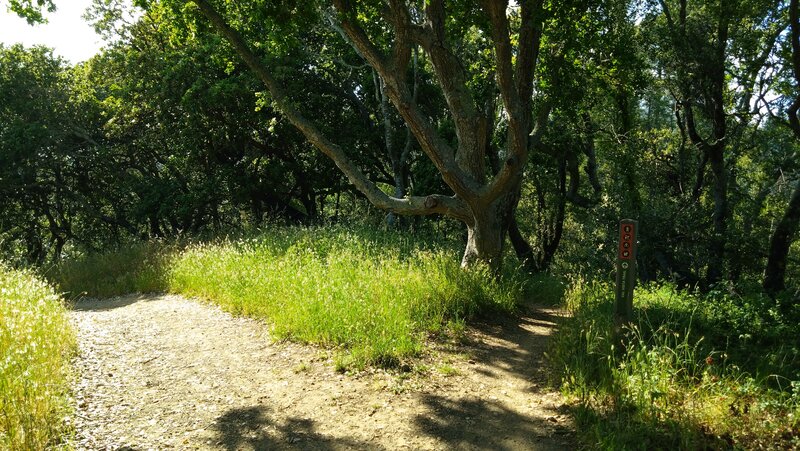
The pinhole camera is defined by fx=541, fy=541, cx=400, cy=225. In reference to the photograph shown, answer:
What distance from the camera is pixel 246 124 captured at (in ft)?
58.0

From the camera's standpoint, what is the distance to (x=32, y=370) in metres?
4.64

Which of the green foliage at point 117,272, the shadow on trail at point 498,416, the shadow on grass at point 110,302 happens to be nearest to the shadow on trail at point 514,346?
the shadow on trail at point 498,416

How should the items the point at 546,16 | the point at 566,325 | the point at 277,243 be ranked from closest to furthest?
the point at 566,325 → the point at 546,16 → the point at 277,243

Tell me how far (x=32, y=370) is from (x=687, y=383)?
17.9 ft

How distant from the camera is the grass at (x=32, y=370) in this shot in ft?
12.4

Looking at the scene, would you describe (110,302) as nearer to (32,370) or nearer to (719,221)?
(32,370)

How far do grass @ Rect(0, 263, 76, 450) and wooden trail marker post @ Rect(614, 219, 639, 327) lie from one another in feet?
16.2

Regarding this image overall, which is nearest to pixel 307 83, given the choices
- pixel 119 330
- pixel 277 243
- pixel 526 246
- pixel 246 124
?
pixel 246 124

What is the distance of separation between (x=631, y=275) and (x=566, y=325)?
1.37m

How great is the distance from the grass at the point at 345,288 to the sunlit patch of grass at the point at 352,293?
0.05 feet

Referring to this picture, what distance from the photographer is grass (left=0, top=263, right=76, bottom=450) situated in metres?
3.79

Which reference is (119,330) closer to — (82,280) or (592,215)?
(82,280)

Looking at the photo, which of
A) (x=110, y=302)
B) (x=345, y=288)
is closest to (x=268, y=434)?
(x=345, y=288)

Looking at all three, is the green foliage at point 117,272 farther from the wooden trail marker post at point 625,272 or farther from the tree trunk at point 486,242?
the wooden trail marker post at point 625,272
